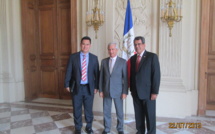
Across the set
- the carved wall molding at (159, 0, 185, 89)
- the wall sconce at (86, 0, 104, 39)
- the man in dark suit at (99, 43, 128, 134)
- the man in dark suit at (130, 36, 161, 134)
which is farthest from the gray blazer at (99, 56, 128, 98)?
the wall sconce at (86, 0, 104, 39)

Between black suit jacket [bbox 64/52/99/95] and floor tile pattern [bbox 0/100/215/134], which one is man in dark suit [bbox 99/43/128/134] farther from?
floor tile pattern [bbox 0/100/215/134]

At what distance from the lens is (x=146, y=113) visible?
8.09 feet

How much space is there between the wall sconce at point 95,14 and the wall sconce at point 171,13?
1222mm

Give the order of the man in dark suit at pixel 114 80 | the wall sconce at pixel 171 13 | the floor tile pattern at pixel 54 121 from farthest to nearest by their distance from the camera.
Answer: the wall sconce at pixel 171 13, the floor tile pattern at pixel 54 121, the man in dark suit at pixel 114 80

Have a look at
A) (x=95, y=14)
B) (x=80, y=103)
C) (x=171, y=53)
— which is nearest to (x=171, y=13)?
(x=171, y=53)

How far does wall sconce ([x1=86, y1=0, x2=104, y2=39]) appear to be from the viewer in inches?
142

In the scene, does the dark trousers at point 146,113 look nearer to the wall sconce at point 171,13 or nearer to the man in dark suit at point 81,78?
the man in dark suit at point 81,78

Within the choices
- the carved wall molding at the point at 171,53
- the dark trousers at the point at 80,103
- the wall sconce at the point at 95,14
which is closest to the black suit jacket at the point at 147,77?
the dark trousers at the point at 80,103

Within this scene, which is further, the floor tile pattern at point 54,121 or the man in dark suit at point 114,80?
the floor tile pattern at point 54,121

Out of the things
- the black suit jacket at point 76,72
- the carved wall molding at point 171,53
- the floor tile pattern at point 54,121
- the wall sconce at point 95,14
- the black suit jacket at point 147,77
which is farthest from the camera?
the wall sconce at point 95,14

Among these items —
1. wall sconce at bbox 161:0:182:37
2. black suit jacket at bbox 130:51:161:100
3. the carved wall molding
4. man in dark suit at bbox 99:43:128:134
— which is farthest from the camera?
the carved wall molding

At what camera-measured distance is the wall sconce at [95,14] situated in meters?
3.60

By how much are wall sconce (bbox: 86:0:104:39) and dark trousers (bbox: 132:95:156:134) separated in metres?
1.84

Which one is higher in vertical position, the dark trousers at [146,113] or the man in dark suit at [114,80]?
the man in dark suit at [114,80]
